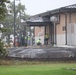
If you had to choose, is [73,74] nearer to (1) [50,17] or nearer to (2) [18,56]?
(2) [18,56]

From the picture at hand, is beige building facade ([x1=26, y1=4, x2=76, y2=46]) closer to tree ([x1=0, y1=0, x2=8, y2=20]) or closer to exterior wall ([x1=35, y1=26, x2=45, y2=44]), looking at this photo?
exterior wall ([x1=35, y1=26, x2=45, y2=44])

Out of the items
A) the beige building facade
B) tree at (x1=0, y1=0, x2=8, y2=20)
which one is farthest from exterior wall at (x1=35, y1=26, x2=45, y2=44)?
tree at (x1=0, y1=0, x2=8, y2=20)

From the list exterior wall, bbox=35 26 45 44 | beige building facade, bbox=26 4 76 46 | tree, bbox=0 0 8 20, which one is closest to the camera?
tree, bbox=0 0 8 20

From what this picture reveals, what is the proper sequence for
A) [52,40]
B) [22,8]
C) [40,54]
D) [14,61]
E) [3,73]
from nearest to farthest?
[3,73]
[14,61]
[40,54]
[52,40]
[22,8]

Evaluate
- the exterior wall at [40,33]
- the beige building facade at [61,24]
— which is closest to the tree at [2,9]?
the beige building facade at [61,24]

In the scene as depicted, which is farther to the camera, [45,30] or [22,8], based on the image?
[22,8]

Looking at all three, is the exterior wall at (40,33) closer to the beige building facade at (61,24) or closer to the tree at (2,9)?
the beige building facade at (61,24)

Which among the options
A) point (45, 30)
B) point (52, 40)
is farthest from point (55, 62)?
point (45, 30)

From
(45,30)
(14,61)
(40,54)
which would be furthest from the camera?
(45,30)

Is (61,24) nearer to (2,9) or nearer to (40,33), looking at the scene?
(40,33)

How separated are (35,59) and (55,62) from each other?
5.00 feet

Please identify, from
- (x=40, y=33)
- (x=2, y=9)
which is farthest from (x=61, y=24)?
(x=2, y=9)

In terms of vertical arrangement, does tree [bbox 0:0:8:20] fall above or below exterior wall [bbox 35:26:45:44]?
above

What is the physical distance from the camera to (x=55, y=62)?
79.5 ft
